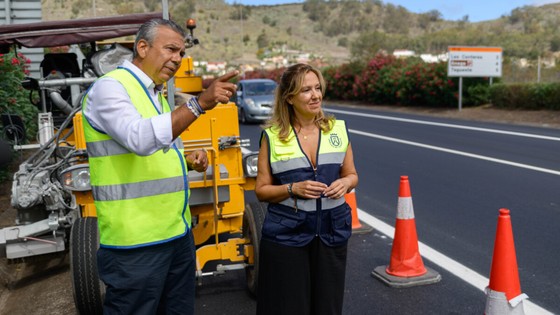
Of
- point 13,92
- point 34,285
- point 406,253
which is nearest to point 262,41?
point 13,92

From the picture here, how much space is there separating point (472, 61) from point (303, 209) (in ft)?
70.6

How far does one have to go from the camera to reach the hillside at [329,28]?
80919 millimetres

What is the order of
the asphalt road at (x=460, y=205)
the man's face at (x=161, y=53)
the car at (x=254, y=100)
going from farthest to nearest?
the car at (x=254, y=100)
the asphalt road at (x=460, y=205)
the man's face at (x=161, y=53)

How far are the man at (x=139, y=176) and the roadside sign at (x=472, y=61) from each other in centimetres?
2162

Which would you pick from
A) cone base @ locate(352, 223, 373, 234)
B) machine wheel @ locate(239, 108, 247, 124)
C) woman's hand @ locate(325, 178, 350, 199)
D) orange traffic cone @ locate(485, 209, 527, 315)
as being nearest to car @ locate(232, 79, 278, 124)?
machine wheel @ locate(239, 108, 247, 124)

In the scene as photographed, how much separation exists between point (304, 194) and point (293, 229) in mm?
227

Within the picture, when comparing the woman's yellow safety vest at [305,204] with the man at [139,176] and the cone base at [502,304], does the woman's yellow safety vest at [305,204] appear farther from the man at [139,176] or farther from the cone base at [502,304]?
the cone base at [502,304]

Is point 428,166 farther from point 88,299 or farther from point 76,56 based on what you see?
point 88,299

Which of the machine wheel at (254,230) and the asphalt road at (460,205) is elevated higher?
the machine wheel at (254,230)

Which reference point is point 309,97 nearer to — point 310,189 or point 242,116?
point 310,189

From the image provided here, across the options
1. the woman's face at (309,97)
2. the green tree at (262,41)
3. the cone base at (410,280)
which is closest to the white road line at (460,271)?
the cone base at (410,280)

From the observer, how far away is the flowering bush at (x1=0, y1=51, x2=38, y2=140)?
935 centimetres

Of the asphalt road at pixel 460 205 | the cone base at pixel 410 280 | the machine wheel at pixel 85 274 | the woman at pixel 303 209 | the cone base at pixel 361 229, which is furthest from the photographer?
the cone base at pixel 361 229

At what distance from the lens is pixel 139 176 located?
2947 millimetres
